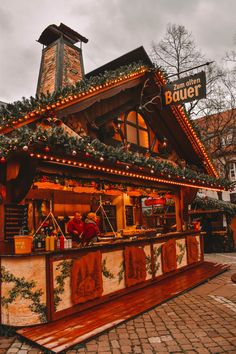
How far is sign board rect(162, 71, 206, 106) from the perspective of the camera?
9.23 meters

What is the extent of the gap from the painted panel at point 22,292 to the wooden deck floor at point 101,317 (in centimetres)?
23

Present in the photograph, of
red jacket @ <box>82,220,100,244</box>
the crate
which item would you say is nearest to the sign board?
red jacket @ <box>82,220,100,244</box>

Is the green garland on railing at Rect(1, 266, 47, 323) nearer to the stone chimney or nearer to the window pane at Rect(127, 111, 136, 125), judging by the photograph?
the window pane at Rect(127, 111, 136, 125)

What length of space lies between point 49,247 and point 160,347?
9.19 ft

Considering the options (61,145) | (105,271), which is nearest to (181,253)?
(105,271)

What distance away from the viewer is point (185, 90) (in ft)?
32.4

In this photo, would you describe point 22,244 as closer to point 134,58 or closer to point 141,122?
point 141,122

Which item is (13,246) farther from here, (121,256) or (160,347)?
(160,347)

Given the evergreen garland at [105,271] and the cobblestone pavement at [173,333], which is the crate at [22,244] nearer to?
the cobblestone pavement at [173,333]

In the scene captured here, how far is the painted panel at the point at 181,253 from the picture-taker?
1038 cm

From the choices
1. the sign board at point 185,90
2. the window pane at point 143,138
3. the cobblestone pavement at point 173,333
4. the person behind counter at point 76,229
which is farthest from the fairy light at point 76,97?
the cobblestone pavement at point 173,333

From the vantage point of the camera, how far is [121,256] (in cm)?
770

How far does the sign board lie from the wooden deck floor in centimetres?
584

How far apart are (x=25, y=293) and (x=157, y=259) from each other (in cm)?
474
